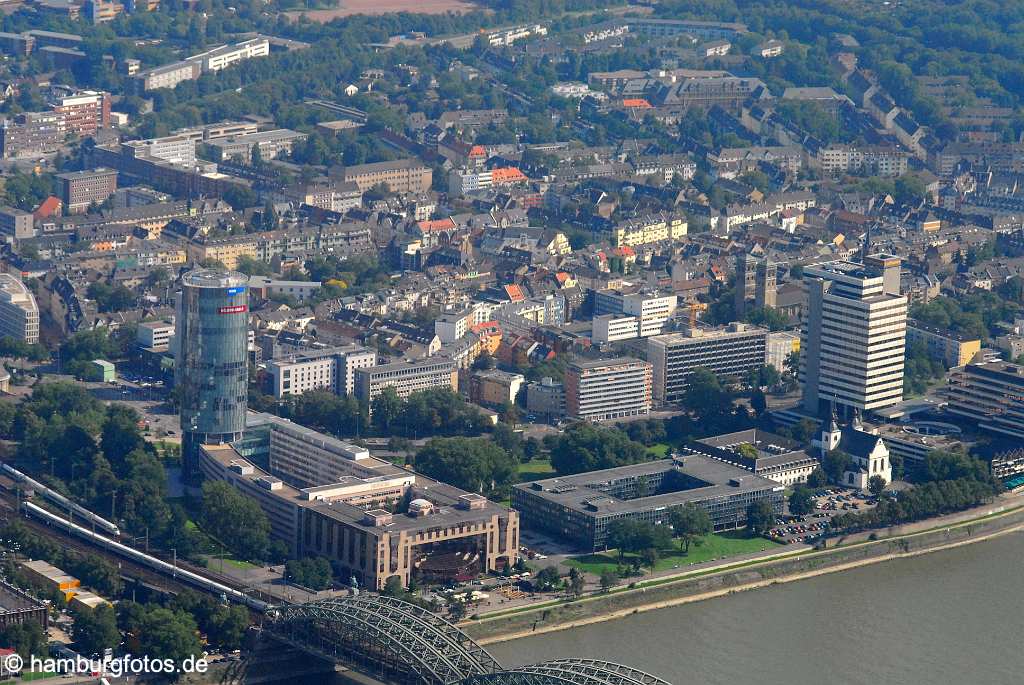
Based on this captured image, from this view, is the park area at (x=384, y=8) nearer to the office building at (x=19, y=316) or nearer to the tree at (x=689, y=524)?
the office building at (x=19, y=316)

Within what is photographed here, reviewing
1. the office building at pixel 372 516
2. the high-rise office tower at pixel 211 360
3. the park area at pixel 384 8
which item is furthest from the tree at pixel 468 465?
the park area at pixel 384 8

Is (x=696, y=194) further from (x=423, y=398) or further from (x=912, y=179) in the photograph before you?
(x=423, y=398)

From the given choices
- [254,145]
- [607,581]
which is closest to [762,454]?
[607,581]

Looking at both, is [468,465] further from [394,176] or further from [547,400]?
[394,176]

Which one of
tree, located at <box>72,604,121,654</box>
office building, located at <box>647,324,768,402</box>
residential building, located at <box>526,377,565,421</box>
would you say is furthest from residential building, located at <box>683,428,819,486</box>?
tree, located at <box>72,604,121,654</box>

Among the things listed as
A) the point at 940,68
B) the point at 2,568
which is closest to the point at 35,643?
the point at 2,568

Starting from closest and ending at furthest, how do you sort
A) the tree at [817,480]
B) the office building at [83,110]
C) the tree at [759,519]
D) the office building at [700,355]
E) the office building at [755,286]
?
the tree at [759,519] → the tree at [817,480] → the office building at [700,355] → the office building at [755,286] → the office building at [83,110]
